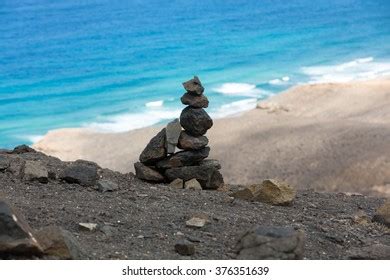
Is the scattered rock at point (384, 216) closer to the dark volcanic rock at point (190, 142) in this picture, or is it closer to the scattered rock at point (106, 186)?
the dark volcanic rock at point (190, 142)

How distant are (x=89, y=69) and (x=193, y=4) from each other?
71.7 feet

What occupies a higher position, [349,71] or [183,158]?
[183,158]

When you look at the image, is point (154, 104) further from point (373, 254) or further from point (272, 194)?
point (373, 254)

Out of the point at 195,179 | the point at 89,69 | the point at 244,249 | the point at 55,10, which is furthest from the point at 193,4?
the point at 244,249

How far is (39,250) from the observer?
6336 mm

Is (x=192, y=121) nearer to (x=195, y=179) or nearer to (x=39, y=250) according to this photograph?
(x=195, y=179)

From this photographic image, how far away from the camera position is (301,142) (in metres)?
24.1

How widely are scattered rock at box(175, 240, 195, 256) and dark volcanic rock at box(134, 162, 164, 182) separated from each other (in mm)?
4386

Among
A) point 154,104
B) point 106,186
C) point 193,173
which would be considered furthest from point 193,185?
point 154,104

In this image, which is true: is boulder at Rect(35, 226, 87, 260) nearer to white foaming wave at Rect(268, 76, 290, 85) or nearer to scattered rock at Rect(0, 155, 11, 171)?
scattered rock at Rect(0, 155, 11, 171)

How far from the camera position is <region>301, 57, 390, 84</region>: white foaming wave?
121 feet

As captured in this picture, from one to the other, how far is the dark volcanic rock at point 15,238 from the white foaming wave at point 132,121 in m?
24.1

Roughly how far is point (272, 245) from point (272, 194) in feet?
13.8
